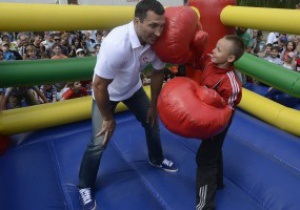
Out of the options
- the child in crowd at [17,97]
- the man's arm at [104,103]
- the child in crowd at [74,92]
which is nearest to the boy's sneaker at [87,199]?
the man's arm at [104,103]

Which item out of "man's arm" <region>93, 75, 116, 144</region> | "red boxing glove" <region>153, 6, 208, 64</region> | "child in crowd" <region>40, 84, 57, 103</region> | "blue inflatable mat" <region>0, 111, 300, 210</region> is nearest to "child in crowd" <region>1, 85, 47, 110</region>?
"child in crowd" <region>40, 84, 57, 103</region>

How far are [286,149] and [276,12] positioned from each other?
1015 mm

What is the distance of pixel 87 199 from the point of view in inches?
71.3

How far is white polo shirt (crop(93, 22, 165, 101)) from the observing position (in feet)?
4.95

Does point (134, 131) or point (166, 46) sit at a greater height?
point (166, 46)

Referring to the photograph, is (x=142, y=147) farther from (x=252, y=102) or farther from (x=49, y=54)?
(x=49, y=54)

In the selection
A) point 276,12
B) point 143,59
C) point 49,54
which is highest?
point 276,12

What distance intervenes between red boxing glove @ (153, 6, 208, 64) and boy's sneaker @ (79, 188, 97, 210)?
2.88 ft

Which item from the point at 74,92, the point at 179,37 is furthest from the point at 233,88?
the point at 74,92

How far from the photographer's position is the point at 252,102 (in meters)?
2.88

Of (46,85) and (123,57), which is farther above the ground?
(123,57)

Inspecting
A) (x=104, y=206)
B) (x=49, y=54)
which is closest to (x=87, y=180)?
(x=104, y=206)

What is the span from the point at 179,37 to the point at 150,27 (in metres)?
0.15

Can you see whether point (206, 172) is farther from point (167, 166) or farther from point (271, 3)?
point (271, 3)
